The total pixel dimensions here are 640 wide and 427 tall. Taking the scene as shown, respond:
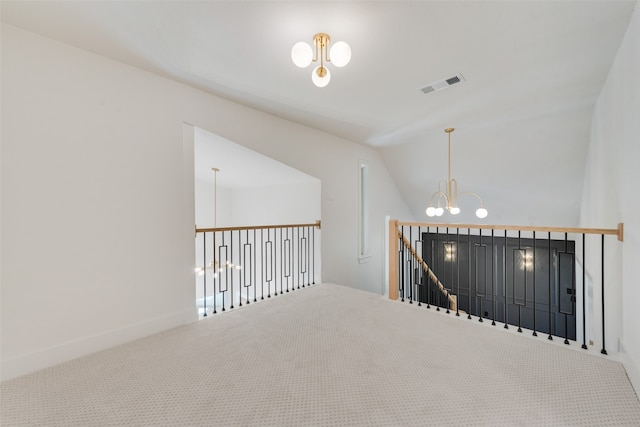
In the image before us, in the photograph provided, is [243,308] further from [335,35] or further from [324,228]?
[335,35]

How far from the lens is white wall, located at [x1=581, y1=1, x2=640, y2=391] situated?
1.87 metres

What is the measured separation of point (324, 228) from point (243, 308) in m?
1.94

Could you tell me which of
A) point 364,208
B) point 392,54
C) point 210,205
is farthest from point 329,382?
point 210,205

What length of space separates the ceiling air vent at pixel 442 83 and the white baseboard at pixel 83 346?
3.65 m

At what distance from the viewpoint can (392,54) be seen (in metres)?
2.42

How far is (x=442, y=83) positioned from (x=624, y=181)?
1.76 metres

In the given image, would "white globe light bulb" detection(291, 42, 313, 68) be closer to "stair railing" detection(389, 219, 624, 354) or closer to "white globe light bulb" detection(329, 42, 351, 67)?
"white globe light bulb" detection(329, 42, 351, 67)

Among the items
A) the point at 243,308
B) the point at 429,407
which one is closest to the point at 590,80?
the point at 429,407

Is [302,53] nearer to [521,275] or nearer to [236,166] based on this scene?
[236,166]

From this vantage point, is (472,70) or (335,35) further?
(472,70)

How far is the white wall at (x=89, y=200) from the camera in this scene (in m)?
2.07

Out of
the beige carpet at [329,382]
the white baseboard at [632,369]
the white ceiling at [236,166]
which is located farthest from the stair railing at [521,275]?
the white ceiling at [236,166]

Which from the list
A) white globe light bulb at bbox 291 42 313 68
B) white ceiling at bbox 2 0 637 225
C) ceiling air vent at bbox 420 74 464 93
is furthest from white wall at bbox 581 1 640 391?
white globe light bulb at bbox 291 42 313 68

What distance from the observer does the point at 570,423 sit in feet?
5.00
